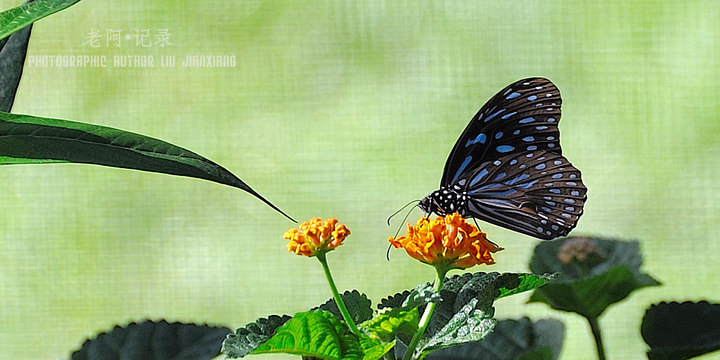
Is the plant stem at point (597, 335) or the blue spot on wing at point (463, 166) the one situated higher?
the blue spot on wing at point (463, 166)

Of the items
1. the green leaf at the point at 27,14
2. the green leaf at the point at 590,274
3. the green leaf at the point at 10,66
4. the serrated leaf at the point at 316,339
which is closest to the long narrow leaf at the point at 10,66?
the green leaf at the point at 10,66

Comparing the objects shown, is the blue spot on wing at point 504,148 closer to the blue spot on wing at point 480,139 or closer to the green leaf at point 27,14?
the blue spot on wing at point 480,139

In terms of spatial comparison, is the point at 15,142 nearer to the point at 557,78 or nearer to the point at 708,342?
the point at 708,342

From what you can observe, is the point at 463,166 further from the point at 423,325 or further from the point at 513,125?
the point at 423,325

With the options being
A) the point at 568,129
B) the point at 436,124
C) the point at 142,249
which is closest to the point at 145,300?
the point at 142,249

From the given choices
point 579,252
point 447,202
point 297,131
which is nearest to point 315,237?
point 447,202

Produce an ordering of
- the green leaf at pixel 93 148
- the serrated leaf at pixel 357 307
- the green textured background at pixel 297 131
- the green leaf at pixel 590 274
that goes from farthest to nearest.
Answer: the green textured background at pixel 297 131, the green leaf at pixel 590 274, the serrated leaf at pixel 357 307, the green leaf at pixel 93 148

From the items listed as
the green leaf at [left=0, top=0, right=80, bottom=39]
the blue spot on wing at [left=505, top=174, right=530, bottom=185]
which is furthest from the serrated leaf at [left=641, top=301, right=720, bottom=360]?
the green leaf at [left=0, top=0, right=80, bottom=39]
